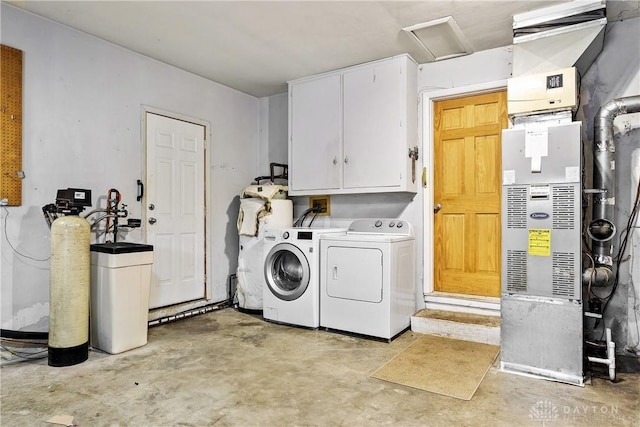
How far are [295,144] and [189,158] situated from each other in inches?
46.3

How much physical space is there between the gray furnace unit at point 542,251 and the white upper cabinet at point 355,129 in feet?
3.80

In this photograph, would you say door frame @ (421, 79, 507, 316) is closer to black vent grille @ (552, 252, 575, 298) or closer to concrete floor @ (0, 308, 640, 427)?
concrete floor @ (0, 308, 640, 427)

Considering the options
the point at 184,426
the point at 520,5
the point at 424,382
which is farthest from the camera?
the point at 520,5

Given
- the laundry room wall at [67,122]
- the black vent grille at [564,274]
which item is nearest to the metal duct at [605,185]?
the black vent grille at [564,274]

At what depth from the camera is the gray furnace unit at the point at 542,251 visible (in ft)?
8.03

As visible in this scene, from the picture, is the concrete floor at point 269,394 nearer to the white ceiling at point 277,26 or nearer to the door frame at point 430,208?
the door frame at point 430,208

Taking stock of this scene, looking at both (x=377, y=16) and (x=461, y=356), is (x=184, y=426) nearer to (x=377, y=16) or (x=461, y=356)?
(x=461, y=356)

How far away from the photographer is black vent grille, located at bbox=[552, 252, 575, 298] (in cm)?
246

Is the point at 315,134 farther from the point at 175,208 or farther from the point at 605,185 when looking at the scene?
the point at 605,185

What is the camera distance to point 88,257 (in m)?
2.80

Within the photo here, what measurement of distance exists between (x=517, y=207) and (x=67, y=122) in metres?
3.57

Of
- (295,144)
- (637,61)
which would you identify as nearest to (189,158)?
(295,144)

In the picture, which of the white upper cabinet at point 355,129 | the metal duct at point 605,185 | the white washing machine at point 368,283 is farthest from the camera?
the white upper cabinet at point 355,129

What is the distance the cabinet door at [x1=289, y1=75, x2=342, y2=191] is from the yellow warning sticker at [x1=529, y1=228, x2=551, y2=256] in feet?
6.45
